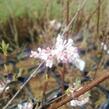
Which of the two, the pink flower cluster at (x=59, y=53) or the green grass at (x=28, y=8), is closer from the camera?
the pink flower cluster at (x=59, y=53)

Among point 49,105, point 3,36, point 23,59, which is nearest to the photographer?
point 49,105

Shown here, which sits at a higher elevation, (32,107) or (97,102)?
(32,107)

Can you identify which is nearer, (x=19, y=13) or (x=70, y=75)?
(x=70, y=75)

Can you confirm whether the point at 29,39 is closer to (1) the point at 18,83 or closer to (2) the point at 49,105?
(1) the point at 18,83

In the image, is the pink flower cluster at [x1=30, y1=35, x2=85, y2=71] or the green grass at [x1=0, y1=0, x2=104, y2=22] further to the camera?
the green grass at [x1=0, y1=0, x2=104, y2=22]

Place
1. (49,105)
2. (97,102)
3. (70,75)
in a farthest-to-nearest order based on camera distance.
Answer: (70,75), (97,102), (49,105)

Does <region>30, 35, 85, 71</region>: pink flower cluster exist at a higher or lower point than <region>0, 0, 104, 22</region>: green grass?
higher

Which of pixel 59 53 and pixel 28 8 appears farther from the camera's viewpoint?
pixel 28 8

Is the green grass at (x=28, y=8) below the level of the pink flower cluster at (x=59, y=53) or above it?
below

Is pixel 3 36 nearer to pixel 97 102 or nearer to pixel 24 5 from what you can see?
pixel 24 5

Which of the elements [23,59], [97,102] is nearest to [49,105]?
[97,102]
